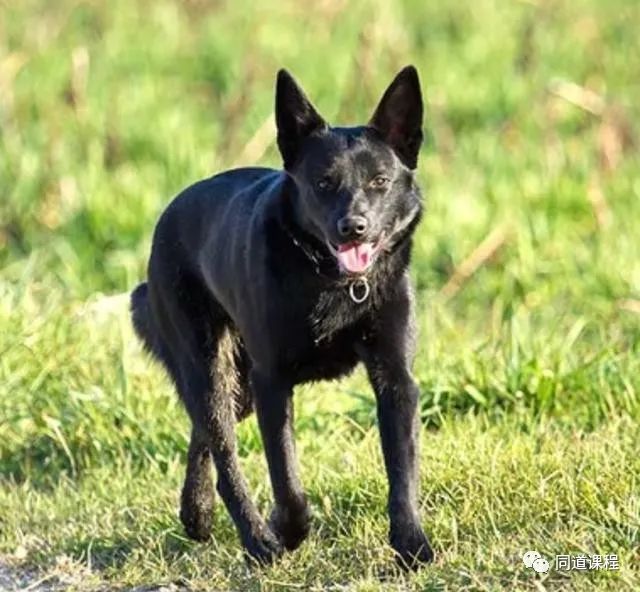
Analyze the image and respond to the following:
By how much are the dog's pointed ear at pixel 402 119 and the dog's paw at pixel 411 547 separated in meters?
1.14

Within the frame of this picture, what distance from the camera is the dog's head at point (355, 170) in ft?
17.9

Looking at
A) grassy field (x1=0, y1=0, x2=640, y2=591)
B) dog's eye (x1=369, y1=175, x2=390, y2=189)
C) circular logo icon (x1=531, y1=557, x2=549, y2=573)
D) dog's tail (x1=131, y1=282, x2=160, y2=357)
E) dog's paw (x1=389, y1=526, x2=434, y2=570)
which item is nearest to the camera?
circular logo icon (x1=531, y1=557, x2=549, y2=573)

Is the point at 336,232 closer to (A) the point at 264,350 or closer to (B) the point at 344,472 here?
(A) the point at 264,350

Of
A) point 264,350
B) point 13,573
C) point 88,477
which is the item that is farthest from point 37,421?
point 264,350

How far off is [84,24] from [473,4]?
2.99 metres

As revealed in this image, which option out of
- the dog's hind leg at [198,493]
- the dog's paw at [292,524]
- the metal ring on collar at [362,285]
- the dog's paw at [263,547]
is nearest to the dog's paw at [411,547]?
the dog's paw at [292,524]

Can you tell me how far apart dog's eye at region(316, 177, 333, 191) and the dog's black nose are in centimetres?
18

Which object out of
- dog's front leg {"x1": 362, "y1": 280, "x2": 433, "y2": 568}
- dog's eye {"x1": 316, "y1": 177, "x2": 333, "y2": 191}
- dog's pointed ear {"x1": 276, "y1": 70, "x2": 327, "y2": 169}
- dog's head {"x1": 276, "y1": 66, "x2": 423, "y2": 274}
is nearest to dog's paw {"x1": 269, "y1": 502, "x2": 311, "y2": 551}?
dog's front leg {"x1": 362, "y1": 280, "x2": 433, "y2": 568}

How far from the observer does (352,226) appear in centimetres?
537

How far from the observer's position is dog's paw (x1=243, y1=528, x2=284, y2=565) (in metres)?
5.63

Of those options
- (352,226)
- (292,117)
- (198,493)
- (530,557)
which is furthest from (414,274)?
(530,557)

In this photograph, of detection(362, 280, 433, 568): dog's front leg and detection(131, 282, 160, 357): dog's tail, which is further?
detection(131, 282, 160, 357): dog's tail

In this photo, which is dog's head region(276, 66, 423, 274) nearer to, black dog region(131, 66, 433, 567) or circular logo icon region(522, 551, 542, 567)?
black dog region(131, 66, 433, 567)

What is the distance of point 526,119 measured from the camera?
11828 mm
